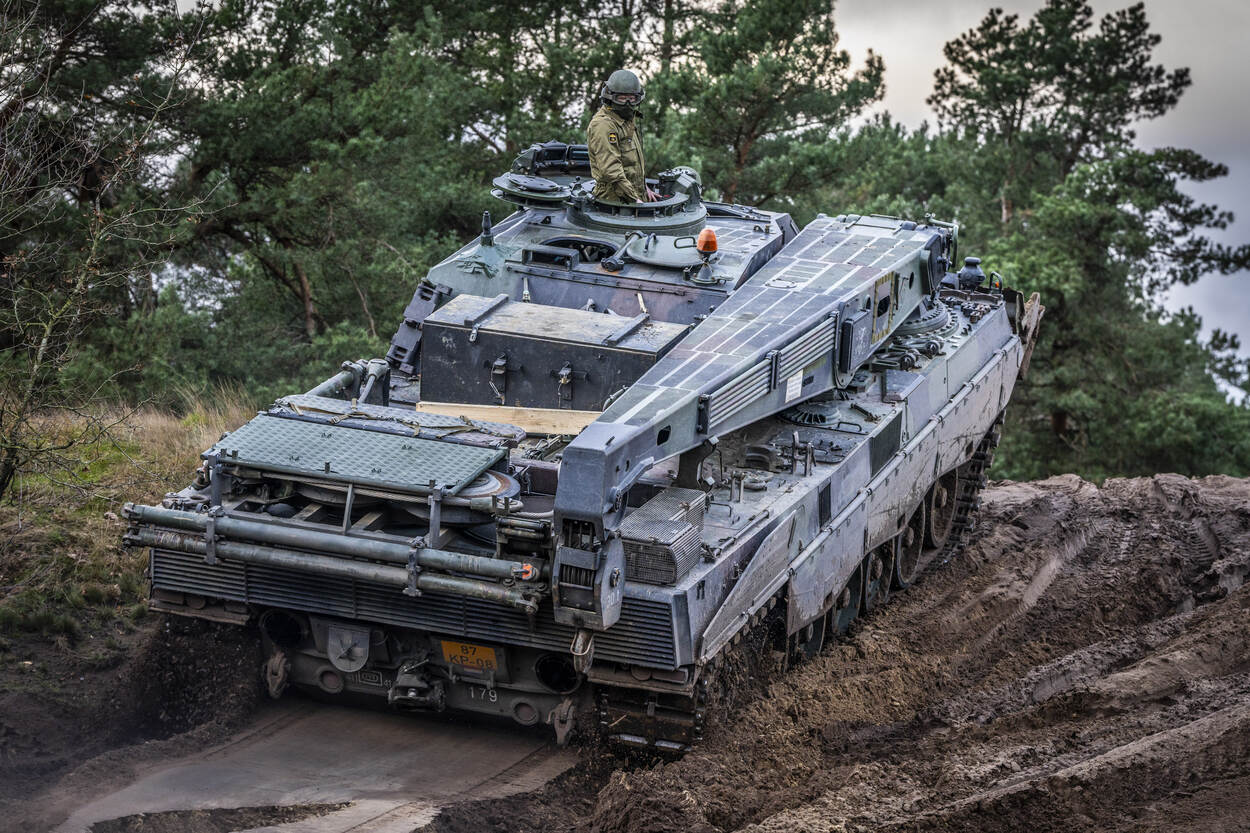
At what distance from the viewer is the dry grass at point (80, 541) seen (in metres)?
11.5

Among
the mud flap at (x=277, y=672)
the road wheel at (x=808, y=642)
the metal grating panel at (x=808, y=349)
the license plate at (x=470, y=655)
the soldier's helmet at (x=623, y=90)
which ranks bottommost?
the road wheel at (x=808, y=642)

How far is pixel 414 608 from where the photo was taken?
9.60 m

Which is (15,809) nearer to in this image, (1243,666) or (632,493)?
(632,493)

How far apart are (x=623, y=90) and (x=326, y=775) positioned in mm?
6154

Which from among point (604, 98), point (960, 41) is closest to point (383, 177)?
point (604, 98)

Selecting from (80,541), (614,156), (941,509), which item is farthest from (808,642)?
(80,541)

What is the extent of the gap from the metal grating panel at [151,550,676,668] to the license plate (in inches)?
6.0

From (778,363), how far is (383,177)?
31.4 feet

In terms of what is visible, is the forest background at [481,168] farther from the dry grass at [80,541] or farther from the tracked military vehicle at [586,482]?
the tracked military vehicle at [586,482]

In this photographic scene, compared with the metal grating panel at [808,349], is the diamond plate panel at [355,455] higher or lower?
lower

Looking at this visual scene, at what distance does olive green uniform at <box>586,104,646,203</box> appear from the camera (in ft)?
43.1

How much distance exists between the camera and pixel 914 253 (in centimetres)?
1314

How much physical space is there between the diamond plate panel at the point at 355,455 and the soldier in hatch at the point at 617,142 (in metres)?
4.07

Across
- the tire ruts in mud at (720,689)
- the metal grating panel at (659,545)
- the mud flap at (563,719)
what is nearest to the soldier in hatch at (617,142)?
the tire ruts in mud at (720,689)
